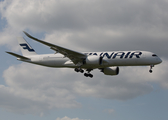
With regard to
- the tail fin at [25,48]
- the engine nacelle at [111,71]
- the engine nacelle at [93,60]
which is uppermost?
the tail fin at [25,48]

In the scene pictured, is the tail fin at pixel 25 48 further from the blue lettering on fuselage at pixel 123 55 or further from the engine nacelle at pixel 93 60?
the blue lettering on fuselage at pixel 123 55

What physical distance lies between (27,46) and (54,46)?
13656 mm

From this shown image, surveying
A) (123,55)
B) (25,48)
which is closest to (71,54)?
(123,55)

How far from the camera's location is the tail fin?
4733 centimetres

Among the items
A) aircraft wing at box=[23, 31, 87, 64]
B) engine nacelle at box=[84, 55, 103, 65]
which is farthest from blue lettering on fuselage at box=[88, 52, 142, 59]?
aircraft wing at box=[23, 31, 87, 64]

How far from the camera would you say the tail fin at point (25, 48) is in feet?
155

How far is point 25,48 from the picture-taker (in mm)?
48219

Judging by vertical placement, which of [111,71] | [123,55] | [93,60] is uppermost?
[111,71]

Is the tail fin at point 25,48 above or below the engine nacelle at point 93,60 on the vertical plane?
above

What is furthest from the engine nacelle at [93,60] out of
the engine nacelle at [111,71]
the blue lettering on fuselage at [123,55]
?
the engine nacelle at [111,71]

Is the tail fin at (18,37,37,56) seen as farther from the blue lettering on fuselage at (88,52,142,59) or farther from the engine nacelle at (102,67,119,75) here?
the blue lettering on fuselage at (88,52,142,59)

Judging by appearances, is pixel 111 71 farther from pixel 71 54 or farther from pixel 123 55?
pixel 71 54

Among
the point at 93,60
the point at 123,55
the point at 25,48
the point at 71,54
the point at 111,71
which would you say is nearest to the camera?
the point at 123,55

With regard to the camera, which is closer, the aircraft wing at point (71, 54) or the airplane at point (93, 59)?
the aircraft wing at point (71, 54)
